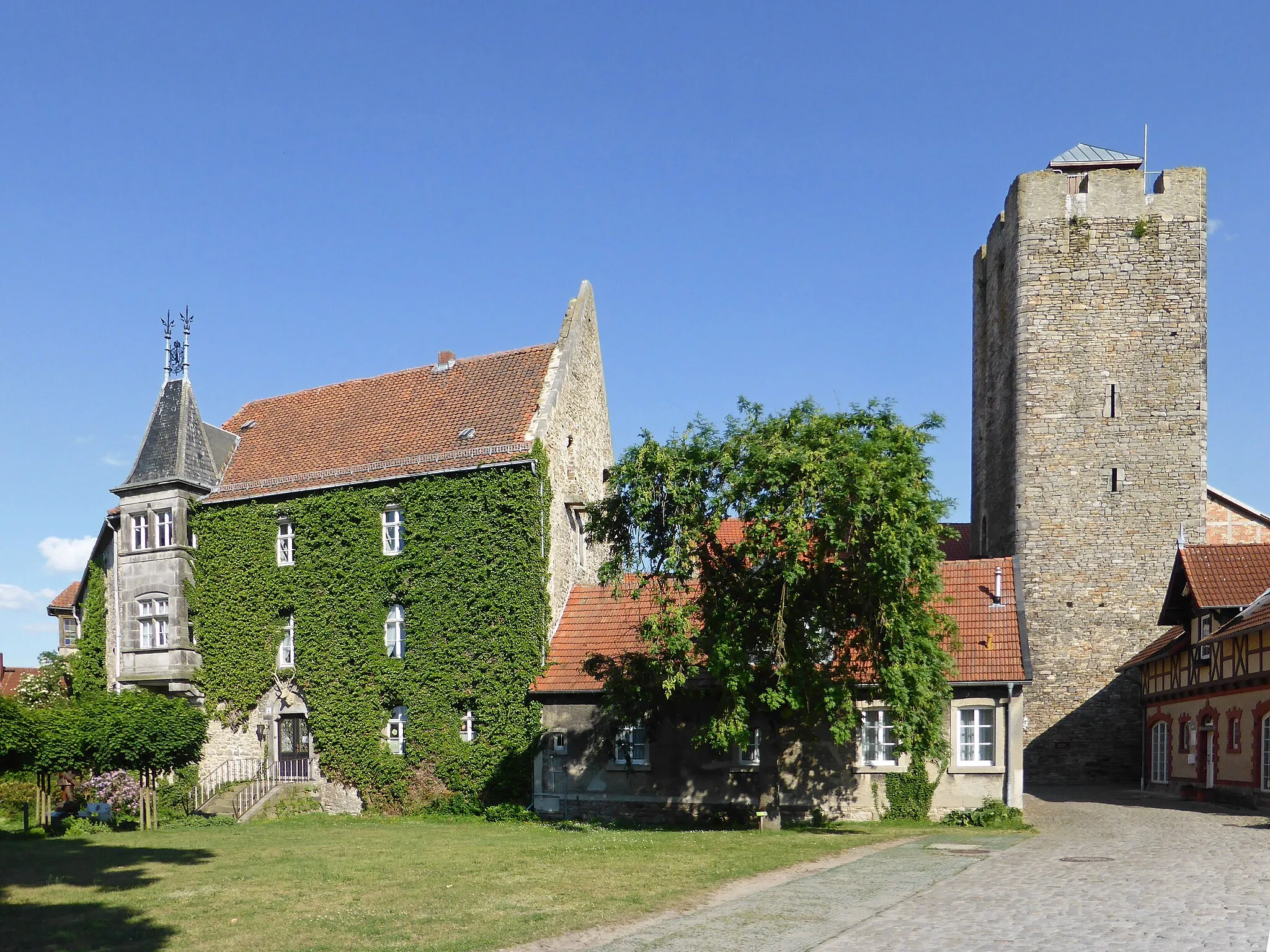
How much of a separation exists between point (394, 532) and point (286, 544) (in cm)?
347

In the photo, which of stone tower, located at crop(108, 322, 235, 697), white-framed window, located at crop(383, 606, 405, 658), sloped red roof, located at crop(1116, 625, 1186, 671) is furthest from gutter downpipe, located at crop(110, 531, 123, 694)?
sloped red roof, located at crop(1116, 625, 1186, 671)

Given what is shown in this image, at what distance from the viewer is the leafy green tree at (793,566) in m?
19.9

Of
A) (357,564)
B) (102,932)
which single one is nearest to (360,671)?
(357,564)

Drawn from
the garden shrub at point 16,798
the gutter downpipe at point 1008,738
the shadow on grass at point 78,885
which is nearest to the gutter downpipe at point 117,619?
the garden shrub at point 16,798

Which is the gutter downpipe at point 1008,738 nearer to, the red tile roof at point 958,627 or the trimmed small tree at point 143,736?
the red tile roof at point 958,627

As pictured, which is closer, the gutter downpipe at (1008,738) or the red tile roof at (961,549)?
→ the gutter downpipe at (1008,738)

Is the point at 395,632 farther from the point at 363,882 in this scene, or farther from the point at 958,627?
the point at 958,627

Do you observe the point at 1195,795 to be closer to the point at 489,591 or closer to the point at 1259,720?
the point at 1259,720

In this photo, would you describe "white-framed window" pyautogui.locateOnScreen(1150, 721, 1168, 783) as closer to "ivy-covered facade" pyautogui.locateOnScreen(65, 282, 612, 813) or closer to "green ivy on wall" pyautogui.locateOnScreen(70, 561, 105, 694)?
"ivy-covered facade" pyautogui.locateOnScreen(65, 282, 612, 813)

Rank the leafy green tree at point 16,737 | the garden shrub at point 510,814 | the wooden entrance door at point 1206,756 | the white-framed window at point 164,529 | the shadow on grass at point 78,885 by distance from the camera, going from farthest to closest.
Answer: the white-framed window at point 164,529, the wooden entrance door at point 1206,756, the garden shrub at point 510,814, the leafy green tree at point 16,737, the shadow on grass at point 78,885

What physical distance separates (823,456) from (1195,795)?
16.7 m

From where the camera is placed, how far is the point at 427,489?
27562mm

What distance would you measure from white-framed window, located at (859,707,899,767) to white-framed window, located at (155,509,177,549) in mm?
19332

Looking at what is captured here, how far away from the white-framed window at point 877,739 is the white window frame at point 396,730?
11.0 metres
